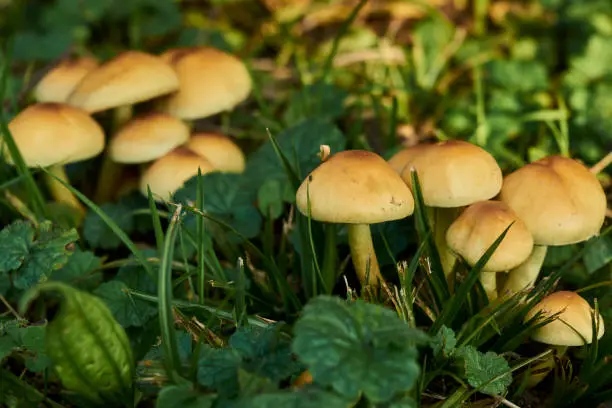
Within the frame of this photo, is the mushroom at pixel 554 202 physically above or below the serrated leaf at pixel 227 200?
above

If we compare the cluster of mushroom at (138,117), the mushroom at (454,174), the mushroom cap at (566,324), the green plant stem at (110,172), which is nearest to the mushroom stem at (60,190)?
the cluster of mushroom at (138,117)

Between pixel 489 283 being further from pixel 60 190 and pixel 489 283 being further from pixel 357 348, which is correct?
pixel 60 190

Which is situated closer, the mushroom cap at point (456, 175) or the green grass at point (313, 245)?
the green grass at point (313, 245)

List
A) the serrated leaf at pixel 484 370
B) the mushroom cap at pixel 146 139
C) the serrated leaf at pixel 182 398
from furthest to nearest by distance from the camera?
the mushroom cap at pixel 146 139 → the serrated leaf at pixel 484 370 → the serrated leaf at pixel 182 398

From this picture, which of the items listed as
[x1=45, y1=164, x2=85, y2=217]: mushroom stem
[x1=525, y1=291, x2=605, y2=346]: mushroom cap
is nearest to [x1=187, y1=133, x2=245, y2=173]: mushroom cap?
[x1=45, y1=164, x2=85, y2=217]: mushroom stem

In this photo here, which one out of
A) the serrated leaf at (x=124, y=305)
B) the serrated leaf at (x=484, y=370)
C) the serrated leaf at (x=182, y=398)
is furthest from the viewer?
the serrated leaf at (x=124, y=305)

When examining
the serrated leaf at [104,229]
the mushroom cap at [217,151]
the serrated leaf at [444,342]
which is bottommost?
the serrated leaf at [104,229]

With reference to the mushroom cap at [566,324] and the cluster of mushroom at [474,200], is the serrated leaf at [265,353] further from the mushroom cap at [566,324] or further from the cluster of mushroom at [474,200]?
the mushroom cap at [566,324]
